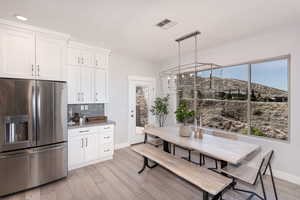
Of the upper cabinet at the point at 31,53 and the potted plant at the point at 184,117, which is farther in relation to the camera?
the potted plant at the point at 184,117

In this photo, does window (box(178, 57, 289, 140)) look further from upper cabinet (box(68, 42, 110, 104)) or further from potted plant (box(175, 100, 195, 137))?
upper cabinet (box(68, 42, 110, 104))

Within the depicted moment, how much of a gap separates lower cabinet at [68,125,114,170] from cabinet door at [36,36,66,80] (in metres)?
1.20

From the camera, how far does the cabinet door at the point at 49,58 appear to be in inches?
102

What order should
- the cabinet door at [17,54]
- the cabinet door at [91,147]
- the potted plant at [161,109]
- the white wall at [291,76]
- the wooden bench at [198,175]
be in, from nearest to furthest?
the wooden bench at [198,175] < the cabinet door at [17,54] < the white wall at [291,76] < the cabinet door at [91,147] < the potted plant at [161,109]

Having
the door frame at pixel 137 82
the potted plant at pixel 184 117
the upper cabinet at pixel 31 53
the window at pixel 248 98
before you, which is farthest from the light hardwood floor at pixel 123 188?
the upper cabinet at pixel 31 53

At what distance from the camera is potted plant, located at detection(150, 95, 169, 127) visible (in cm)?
480

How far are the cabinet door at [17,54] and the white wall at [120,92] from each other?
6.28 ft

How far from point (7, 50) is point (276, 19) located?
4.55 m

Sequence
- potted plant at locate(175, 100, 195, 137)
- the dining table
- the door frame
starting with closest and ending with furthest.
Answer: the dining table
potted plant at locate(175, 100, 195, 137)
the door frame

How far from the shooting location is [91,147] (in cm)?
325

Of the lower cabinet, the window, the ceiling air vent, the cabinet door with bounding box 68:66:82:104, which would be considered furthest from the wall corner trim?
the ceiling air vent

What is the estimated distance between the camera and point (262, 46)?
2887mm

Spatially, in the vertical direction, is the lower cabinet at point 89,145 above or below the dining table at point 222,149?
below

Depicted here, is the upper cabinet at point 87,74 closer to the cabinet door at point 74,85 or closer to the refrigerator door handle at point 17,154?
the cabinet door at point 74,85
